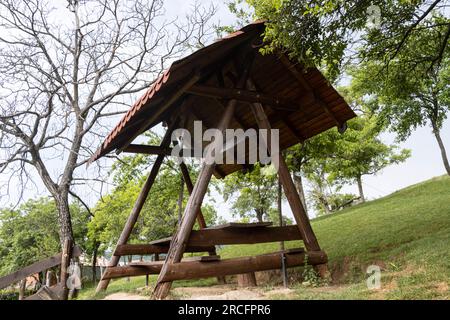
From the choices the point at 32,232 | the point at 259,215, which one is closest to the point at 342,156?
the point at 259,215

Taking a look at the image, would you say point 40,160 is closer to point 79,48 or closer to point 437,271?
point 79,48

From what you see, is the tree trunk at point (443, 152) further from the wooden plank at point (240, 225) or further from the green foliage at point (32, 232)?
the green foliage at point (32, 232)

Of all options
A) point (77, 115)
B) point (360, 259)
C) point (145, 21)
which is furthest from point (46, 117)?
point (360, 259)

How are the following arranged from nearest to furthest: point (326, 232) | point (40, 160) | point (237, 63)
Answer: point (237, 63)
point (40, 160)
point (326, 232)

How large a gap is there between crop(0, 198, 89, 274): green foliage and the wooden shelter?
26.5 metres

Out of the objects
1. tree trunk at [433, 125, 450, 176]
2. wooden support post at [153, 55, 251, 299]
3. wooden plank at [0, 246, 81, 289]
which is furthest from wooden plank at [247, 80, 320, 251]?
tree trunk at [433, 125, 450, 176]

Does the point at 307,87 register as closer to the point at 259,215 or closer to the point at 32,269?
the point at 32,269

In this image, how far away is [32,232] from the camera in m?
32.5

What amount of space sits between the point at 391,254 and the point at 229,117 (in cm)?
518

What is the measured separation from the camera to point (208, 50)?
5707mm

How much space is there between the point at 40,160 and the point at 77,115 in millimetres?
2164

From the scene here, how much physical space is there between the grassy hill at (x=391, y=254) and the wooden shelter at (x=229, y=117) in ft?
4.32

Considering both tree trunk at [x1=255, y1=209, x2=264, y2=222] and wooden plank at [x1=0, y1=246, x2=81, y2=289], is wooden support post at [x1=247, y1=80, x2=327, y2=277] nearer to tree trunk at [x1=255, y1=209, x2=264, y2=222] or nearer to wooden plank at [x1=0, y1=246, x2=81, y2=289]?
wooden plank at [x1=0, y1=246, x2=81, y2=289]

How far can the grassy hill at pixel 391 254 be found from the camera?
16.1 feet
